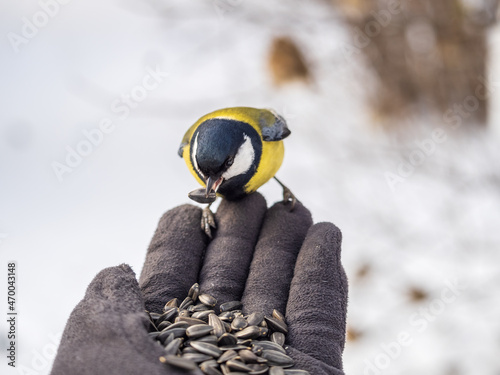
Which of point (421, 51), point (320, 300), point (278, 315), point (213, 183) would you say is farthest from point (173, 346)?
point (421, 51)

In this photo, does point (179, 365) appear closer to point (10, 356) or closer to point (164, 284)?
point (164, 284)

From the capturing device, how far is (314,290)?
1635 millimetres

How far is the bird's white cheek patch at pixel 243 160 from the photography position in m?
1.87

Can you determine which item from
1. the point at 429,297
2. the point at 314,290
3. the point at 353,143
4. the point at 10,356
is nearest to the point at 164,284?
the point at 314,290

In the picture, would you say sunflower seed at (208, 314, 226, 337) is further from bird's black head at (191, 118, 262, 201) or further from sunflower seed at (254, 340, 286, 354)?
bird's black head at (191, 118, 262, 201)

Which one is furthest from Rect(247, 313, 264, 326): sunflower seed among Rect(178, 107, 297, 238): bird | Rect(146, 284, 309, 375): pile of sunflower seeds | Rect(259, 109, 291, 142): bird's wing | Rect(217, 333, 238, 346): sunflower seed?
Rect(259, 109, 291, 142): bird's wing

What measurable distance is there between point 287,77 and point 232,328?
316 centimetres

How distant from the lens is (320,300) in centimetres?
161

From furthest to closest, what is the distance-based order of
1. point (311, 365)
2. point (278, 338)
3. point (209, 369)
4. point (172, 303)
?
point (172, 303) → point (278, 338) → point (311, 365) → point (209, 369)

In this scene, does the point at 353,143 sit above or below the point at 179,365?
above

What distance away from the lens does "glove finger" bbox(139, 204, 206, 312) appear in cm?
176

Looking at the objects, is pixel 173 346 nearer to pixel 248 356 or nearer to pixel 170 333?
pixel 170 333

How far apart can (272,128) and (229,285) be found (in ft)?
2.43

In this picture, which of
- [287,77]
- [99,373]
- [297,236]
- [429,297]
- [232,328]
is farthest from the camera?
[287,77]
